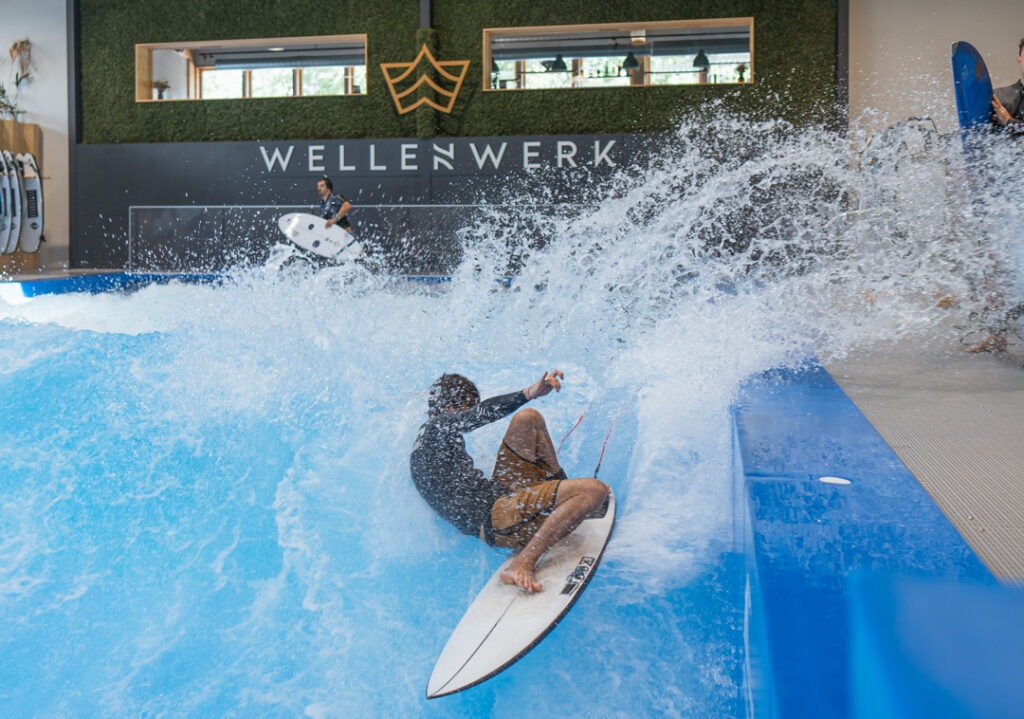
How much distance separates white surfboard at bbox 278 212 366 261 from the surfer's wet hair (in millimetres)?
6169

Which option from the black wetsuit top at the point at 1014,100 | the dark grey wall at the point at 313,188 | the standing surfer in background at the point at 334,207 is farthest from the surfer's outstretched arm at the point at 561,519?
the dark grey wall at the point at 313,188

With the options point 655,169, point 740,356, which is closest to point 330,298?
point 740,356

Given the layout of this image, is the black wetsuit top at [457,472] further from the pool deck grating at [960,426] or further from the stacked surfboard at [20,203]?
the stacked surfboard at [20,203]

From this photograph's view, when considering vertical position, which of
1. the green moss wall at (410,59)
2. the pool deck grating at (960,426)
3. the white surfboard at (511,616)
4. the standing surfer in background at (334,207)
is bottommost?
the white surfboard at (511,616)

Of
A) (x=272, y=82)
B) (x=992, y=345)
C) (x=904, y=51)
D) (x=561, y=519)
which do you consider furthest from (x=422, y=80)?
(x=561, y=519)

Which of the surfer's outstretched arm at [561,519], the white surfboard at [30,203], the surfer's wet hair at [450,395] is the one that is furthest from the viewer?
the white surfboard at [30,203]

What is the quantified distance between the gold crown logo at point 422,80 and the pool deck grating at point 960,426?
278 inches

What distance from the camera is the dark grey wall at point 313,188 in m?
9.09

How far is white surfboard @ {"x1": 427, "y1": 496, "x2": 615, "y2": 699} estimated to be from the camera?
6.23ft

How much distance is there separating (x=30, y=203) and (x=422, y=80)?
4.95 meters

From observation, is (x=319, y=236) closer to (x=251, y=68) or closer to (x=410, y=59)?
(x=410, y=59)

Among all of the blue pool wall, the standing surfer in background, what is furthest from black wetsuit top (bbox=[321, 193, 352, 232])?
the blue pool wall

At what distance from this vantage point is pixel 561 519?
7.38 feet

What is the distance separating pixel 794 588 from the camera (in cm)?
125
